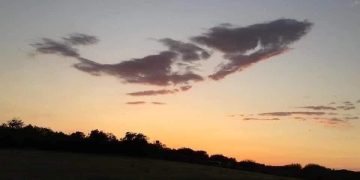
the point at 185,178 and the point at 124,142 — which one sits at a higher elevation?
the point at 124,142

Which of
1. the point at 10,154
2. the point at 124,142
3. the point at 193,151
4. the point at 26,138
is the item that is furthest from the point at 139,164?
the point at 193,151

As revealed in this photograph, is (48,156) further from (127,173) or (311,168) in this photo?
(311,168)

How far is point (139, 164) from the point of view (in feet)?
303

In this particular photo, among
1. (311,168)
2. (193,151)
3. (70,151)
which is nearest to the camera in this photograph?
(70,151)

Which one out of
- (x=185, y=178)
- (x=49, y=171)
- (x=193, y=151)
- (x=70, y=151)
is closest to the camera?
(x=49, y=171)

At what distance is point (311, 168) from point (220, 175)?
45.2 metres

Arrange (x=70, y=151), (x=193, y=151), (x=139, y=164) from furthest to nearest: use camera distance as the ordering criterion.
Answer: (x=193, y=151), (x=70, y=151), (x=139, y=164)

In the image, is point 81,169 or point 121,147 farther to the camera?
point 121,147

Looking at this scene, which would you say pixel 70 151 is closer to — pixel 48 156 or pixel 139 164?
pixel 48 156

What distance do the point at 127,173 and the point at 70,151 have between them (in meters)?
41.0

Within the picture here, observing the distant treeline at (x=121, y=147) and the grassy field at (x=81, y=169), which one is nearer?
the grassy field at (x=81, y=169)

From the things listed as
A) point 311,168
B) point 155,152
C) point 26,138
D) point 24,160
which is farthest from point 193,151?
point 24,160

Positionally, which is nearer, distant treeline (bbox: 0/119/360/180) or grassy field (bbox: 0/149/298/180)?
grassy field (bbox: 0/149/298/180)

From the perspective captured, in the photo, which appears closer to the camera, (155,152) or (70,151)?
(70,151)
